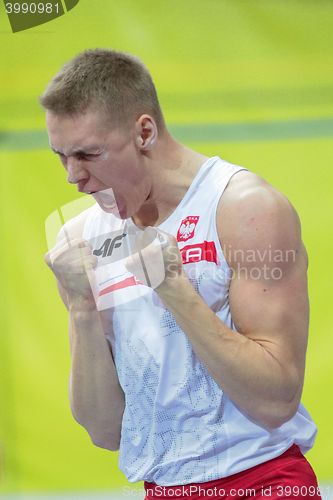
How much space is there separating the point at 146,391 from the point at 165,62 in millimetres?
987

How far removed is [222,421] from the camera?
4.74ft

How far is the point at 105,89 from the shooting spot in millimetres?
1475

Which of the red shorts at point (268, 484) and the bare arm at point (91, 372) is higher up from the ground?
the bare arm at point (91, 372)

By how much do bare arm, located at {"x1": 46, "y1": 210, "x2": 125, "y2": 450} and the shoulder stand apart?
27cm

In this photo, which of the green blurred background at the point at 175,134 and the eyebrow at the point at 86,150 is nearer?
the eyebrow at the point at 86,150

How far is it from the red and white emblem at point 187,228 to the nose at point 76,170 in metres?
0.19

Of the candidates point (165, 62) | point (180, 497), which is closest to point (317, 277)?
point (165, 62)

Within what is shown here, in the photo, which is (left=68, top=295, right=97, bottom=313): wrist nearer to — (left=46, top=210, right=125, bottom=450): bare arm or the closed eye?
(left=46, top=210, right=125, bottom=450): bare arm

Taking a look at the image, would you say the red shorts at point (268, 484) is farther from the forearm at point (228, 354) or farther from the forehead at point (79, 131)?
the forehead at point (79, 131)

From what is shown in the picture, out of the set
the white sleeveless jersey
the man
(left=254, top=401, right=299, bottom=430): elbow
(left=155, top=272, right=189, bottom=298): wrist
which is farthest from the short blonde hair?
(left=254, top=401, right=299, bottom=430): elbow

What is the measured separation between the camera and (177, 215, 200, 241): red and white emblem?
4.82 ft

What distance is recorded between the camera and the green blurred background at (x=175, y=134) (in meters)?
2.12

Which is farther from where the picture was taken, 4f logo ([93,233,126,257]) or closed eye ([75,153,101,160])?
4f logo ([93,233,126,257])

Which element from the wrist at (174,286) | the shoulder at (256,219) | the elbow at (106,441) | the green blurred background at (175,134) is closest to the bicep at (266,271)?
the shoulder at (256,219)
